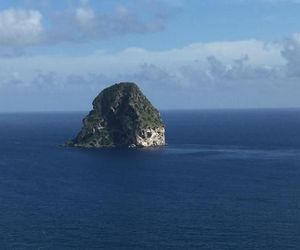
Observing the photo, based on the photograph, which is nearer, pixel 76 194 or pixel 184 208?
pixel 184 208

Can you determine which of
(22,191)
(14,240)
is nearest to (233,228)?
(14,240)

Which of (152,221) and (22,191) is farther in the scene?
(22,191)

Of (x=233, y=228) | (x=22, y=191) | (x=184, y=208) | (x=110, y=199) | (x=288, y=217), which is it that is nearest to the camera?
(x=233, y=228)

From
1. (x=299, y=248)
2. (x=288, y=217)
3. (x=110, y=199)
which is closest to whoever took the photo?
(x=299, y=248)

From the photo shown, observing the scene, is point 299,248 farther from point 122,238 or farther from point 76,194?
point 76,194

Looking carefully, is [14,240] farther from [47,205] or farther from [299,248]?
[299,248]

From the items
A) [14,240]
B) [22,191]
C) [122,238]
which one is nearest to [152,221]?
[122,238]

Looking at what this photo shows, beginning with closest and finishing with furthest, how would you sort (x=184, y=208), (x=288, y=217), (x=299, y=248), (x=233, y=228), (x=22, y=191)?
(x=299, y=248) < (x=233, y=228) < (x=288, y=217) < (x=184, y=208) < (x=22, y=191)

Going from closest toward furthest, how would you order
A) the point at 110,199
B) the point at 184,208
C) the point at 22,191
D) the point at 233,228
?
1. the point at 233,228
2. the point at 184,208
3. the point at 110,199
4. the point at 22,191

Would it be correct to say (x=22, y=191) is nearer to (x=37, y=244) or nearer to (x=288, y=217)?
(x=37, y=244)
